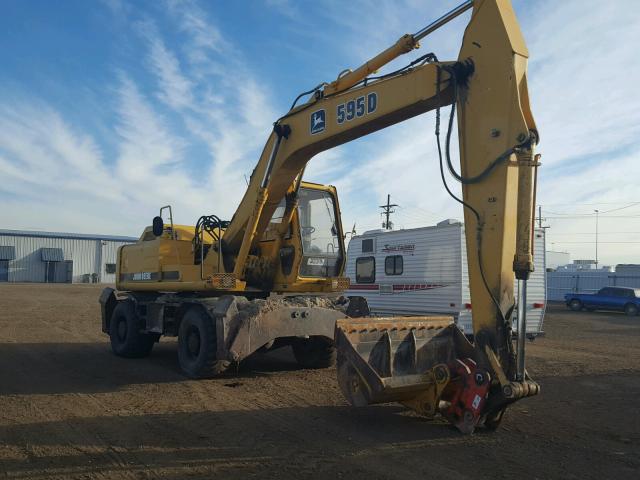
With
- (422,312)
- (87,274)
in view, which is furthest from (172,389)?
(87,274)

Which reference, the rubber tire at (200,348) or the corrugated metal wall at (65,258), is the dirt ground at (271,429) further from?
the corrugated metal wall at (65,258)

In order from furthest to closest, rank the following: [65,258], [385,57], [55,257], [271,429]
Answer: [65,258]
[55,257]
[385,57]
[271,429]

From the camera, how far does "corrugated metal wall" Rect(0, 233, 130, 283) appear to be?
172ft

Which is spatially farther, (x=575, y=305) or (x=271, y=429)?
(x=575, y=305)

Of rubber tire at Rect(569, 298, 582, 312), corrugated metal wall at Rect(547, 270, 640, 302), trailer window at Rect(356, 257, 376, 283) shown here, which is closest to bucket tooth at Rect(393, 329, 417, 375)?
trailer window at Rect(356, 257, 376, 283)

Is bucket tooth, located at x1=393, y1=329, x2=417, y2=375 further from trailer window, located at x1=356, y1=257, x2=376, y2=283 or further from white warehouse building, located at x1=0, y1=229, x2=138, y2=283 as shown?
white warehouse building, located at x1=0, y1=229, x2=138, y2=283

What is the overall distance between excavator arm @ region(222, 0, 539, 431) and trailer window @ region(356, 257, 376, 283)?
9.03 m

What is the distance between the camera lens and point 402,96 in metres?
6.71

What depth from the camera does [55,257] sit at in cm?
5419

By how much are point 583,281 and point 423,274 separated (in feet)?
85.4

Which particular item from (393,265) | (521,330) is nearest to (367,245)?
(393,265)

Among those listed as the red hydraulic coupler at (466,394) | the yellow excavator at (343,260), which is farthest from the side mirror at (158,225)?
the red hydraulic coupler at (466,394)

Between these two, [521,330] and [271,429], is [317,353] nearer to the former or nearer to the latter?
[271,429]

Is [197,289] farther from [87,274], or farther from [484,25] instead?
[87,274]
